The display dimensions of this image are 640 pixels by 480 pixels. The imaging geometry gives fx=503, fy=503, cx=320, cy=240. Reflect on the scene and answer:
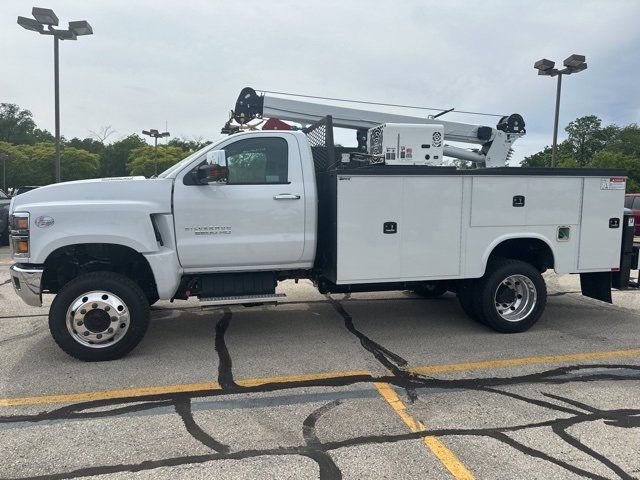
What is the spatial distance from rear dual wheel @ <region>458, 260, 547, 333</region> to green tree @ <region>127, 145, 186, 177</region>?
50.6 meters

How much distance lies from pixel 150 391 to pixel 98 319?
104 cm

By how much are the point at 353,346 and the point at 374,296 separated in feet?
8.49

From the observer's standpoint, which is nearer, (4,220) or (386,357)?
(386,357)

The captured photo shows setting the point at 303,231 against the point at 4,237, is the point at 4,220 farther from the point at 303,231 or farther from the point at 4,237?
the point at 303,231

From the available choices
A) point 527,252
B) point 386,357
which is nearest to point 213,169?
point 386,357

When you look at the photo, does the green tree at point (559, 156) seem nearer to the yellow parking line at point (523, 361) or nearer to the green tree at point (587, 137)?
the green tree at point (587, 137)

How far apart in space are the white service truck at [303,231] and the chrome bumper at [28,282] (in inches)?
0.5

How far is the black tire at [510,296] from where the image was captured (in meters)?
5.77

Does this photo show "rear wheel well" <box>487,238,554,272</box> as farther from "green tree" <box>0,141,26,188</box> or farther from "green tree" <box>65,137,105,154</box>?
"green tree" <box>65,137,105,154</box>

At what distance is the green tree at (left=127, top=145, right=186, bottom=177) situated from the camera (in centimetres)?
5541

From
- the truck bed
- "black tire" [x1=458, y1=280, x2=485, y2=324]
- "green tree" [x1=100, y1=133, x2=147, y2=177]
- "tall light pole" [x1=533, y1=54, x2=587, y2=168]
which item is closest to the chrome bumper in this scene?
the truck bed

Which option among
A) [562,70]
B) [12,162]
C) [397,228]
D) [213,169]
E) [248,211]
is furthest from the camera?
[12,162]

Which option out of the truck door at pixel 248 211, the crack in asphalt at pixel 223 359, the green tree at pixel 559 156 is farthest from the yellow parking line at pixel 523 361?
the green tree at pixel 559 156

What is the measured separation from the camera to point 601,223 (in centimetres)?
601
